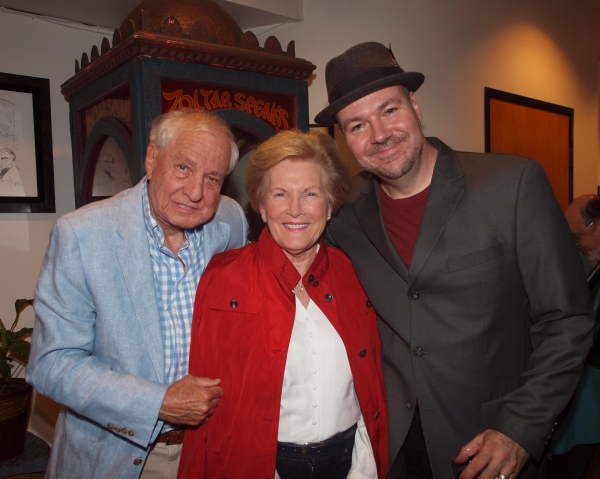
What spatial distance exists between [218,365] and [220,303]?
193 mm

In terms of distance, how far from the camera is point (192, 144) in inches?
62.0

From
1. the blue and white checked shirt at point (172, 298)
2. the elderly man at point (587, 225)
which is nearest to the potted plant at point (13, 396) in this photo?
the blue and white checked shirt at point (172, 298)

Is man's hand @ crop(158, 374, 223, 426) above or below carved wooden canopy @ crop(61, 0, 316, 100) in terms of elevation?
below

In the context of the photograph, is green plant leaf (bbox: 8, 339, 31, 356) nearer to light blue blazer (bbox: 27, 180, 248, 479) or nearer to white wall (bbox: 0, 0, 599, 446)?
white wall (bbox: 0, 0, 599, 446)

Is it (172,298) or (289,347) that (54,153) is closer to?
(172,298)

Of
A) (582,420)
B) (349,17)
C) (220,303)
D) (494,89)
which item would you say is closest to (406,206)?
(220,303)

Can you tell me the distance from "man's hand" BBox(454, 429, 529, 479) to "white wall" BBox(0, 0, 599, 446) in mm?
2220

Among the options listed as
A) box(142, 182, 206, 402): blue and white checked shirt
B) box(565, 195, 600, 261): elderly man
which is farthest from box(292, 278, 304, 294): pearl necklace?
box(565, 195, 600, 261): elderly man

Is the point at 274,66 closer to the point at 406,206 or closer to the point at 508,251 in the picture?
the point at 406,206

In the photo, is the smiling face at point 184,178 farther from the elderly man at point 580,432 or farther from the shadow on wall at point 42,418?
the elderly man at point 580,432

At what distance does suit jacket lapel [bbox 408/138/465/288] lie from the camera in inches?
59.3

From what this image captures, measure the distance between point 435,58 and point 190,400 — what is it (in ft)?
9.47

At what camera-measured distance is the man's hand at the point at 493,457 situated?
133 centimetres

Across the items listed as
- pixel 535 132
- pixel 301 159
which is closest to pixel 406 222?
pixel 301 159
